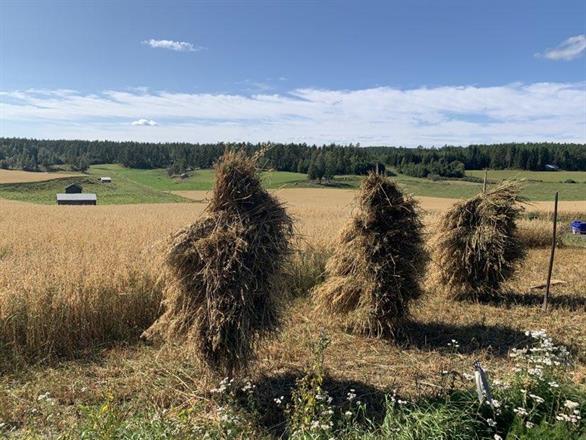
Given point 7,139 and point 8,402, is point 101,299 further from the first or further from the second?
point 7,139

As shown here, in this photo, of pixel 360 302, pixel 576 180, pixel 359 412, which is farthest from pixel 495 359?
pixel 576 180

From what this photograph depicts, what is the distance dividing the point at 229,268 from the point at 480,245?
20.5 feet

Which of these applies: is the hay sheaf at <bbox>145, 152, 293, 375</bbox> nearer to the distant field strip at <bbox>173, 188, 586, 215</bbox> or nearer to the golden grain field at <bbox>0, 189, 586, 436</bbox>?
the golden grain field at <bbox>0, 189, 586, 436</bbox>

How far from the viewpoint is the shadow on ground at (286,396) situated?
13.7 ft

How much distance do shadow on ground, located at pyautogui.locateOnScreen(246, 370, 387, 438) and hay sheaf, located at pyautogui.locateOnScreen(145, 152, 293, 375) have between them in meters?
0.46

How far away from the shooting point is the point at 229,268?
432 centimetres

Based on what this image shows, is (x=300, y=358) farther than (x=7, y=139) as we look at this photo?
No

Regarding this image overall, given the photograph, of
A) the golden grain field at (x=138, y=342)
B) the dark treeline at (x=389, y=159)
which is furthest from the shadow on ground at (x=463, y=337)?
the dark treeline at (x=389, y=159)

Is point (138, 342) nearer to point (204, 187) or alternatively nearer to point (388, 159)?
point (204, 187)

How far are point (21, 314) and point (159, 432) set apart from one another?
3.53m

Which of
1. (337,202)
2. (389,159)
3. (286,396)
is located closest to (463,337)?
(286,396)

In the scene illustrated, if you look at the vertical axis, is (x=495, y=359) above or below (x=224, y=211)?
below

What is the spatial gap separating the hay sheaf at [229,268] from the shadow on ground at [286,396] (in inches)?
18.0

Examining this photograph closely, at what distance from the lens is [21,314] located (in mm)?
5711
